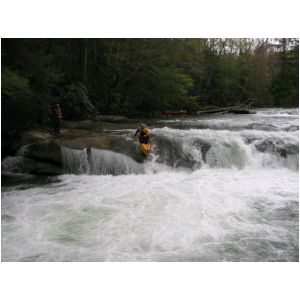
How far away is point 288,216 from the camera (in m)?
3.76

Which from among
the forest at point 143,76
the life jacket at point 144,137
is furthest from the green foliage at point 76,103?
the life jacket at point 144,137

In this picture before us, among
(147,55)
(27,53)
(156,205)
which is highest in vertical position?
(147,55)

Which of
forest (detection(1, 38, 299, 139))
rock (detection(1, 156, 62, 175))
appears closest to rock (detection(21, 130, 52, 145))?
forest (detection(1, 38, 299, 139))

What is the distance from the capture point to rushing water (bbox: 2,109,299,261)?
3061mm

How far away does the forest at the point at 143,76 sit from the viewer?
4.47 m

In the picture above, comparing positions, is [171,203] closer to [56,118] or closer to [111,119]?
[56,118]

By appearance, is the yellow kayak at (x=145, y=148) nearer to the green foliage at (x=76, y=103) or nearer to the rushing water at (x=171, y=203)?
the rushing water at (x=171, y=203)

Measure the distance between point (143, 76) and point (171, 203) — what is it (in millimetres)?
2796

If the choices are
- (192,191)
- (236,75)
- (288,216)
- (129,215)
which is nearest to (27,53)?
(129,215)

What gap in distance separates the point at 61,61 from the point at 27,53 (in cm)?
121

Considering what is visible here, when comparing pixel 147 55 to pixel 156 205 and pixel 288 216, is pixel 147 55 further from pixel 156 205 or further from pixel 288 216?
pixel 288 216

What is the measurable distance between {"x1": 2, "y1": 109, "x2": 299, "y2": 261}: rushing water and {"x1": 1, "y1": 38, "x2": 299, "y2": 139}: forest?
0.72 metres

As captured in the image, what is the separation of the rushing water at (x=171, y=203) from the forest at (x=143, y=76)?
0.72m
